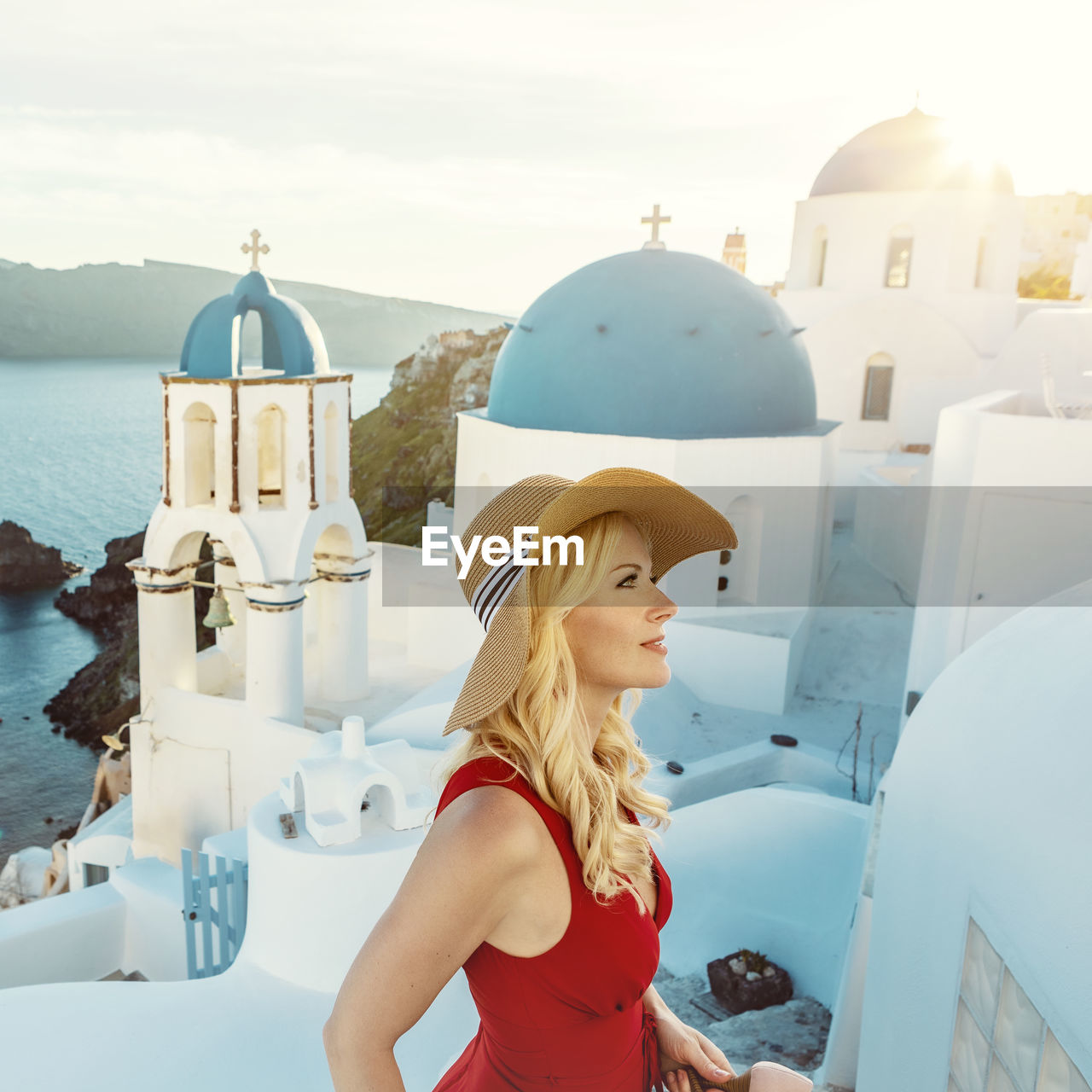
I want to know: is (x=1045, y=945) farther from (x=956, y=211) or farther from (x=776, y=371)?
(x=956, y=211)

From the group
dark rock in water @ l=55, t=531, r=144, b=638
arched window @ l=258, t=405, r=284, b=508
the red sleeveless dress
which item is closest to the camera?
the red sleeveless dress

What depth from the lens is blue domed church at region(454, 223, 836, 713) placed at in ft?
34.6

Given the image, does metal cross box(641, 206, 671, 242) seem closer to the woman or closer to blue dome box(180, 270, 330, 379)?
blue dome box(180, 270, 330, 379)

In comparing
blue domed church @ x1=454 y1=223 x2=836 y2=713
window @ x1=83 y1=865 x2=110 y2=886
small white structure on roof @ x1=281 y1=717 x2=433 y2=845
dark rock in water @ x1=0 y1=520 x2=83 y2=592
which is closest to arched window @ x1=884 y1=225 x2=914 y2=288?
blue domed church @ x1=454 y1=223 x2=836 y2=713

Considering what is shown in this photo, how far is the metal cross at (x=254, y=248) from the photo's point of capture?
953 cm

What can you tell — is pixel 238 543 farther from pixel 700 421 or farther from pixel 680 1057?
pixel 680 1057

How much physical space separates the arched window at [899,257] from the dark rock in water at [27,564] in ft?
117

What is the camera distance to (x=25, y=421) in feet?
159

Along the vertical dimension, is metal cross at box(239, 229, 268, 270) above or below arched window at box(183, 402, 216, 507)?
above

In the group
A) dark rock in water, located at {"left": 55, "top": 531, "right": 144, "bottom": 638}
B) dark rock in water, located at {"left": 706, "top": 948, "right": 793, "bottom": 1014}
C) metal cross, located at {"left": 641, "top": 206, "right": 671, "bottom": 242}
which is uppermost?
metal cross, located at {"left": 641, "top": 206, "right": 671, "bottom": 242}

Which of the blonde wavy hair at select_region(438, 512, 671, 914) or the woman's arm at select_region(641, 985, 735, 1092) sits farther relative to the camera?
the woman's arm at select_region(641, 985, 735, 1092)

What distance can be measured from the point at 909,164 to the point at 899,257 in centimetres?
176

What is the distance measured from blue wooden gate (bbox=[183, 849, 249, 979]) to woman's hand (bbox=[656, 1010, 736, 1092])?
407 cm

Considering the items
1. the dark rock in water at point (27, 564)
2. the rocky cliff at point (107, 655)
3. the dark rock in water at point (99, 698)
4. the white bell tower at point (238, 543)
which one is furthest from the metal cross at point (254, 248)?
the dark rock in water at point (27, 564)
